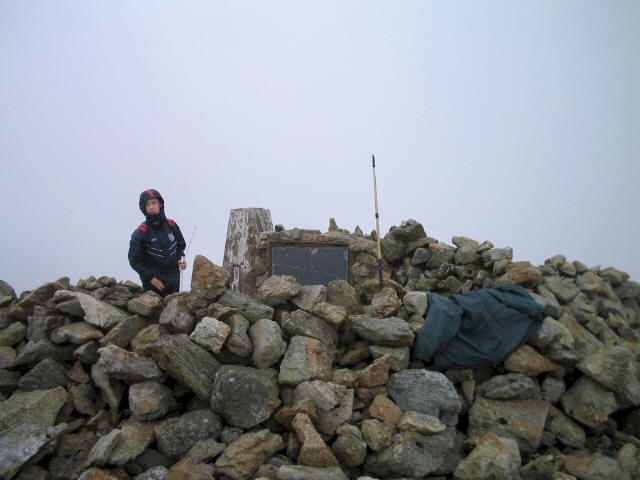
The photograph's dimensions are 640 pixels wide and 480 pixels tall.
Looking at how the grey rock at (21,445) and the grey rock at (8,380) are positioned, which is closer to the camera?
the grey rock at (21,445)

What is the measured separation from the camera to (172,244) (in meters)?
8.53

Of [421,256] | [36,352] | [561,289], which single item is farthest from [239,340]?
[561,289]

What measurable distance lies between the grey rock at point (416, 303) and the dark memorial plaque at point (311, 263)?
10.8ft

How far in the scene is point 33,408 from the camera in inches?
219

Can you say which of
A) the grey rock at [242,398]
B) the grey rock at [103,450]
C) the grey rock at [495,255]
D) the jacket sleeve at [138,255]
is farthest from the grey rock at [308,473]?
the grey rock at [495,255]

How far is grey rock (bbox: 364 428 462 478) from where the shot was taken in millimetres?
5035

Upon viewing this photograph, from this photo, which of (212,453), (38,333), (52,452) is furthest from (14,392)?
(212,453)

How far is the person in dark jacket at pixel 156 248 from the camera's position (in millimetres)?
8211

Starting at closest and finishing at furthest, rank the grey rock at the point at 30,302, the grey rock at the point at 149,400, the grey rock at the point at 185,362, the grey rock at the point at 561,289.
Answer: the grey rock at the point at 149,400 < the grey rock at the point at 185,362 < the grey rock at the point at 30,302 < the grey rock at the point at 561,289

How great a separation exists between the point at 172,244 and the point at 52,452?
405cm

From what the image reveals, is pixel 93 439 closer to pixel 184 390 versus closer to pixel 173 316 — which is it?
pixel 184 390

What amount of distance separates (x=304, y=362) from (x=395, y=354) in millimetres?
1305

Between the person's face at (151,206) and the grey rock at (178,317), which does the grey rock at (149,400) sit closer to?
the grey rock at (178,317)

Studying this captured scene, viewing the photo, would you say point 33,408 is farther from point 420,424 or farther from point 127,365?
point 420,424
